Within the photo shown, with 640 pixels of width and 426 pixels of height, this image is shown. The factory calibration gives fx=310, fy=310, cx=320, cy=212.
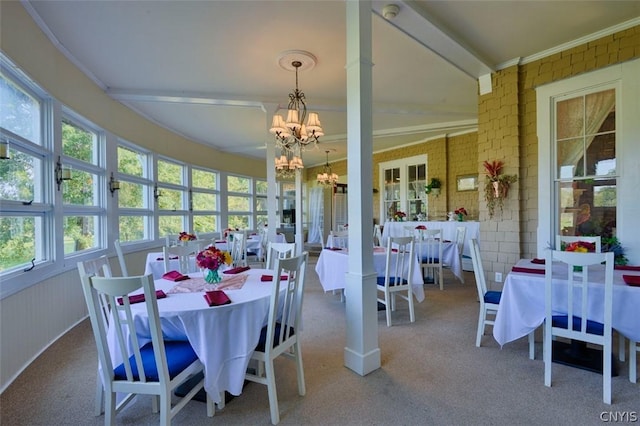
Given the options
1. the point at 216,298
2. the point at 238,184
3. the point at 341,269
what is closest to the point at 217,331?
the point at 216,298

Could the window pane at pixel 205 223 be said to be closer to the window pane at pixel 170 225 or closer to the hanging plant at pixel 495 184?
the window pane at pixel 170 225

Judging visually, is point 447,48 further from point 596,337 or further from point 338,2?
point 596,337

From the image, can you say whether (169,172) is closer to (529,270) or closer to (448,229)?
(448,229)

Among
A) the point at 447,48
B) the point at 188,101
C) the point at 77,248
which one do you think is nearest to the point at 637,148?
the point at 447,48

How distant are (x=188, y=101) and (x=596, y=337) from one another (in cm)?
537

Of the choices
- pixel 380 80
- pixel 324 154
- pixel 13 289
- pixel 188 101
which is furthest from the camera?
pixel 324 154

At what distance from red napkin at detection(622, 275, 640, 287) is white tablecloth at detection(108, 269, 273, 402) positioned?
2.52 meters

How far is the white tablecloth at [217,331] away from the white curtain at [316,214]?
9.19 meters

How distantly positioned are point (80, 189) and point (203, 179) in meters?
4.00

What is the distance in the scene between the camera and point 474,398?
6.84 feet

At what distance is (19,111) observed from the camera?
9.20ft

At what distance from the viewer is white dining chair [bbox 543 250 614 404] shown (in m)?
2.01

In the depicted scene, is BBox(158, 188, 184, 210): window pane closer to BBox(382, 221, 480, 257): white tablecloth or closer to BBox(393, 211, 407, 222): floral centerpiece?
BBox(382, 221, 480, 257): white tablecloth

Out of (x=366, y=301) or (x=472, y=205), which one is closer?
(x=366, y=301)
